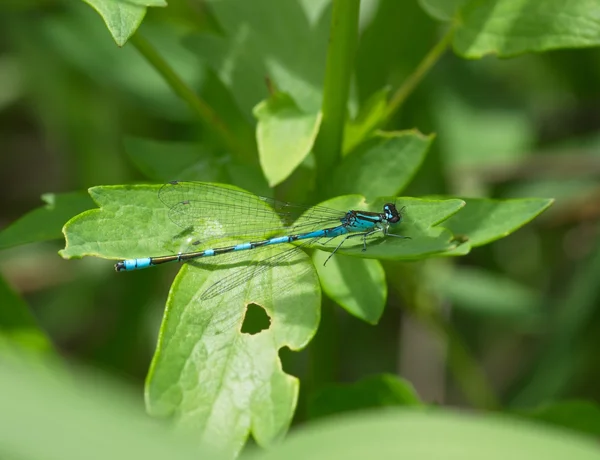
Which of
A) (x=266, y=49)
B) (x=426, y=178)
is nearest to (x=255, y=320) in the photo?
(x=266, y=49)

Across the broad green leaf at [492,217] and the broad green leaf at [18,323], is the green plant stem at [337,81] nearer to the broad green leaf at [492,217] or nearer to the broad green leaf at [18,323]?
the broad green leaf at [492,217]

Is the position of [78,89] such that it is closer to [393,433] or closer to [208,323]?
[208,323]

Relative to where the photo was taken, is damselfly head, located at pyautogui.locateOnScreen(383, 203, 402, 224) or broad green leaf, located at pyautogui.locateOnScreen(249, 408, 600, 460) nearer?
broad green leaf, located at pyautogui.locateOnScreen(249, 408, 600, 460)

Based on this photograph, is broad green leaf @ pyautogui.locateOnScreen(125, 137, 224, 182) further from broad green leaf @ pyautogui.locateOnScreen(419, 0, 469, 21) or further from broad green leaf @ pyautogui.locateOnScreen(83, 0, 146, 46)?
broad green leaf @ pyautogui.locateOnScreen(419, 0, 469, 21)

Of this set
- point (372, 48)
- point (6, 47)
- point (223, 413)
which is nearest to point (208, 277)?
point (223, 413)

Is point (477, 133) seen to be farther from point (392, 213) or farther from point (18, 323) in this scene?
point (18, 323)

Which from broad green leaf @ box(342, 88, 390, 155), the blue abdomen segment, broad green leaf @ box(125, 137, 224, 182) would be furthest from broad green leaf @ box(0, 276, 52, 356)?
broad green leaf @ box(342, 88, 390, 155)

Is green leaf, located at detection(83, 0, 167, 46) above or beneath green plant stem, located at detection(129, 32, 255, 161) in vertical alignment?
above

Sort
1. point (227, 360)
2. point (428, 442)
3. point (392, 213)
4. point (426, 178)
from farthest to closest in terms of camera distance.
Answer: point (426, 178) < point (392, 213) < point (227, 360) < point (428, 442)
